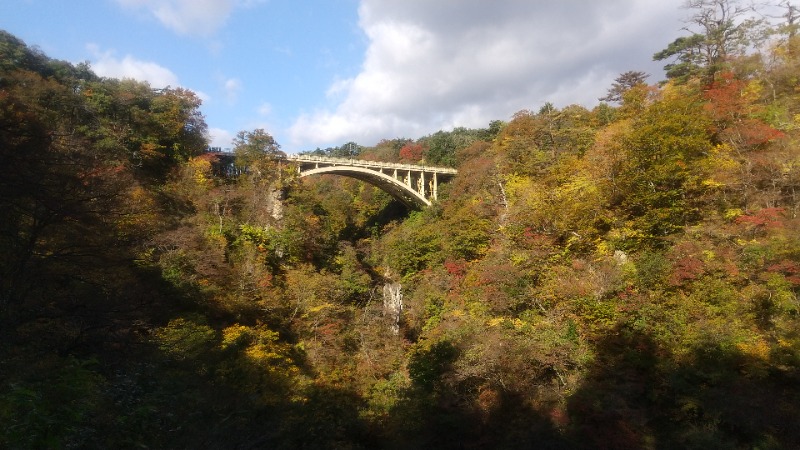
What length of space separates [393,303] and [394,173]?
1260 cm

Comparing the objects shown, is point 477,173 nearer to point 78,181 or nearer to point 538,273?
point 538,273

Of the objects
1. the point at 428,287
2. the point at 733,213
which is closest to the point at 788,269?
the point at 733,213

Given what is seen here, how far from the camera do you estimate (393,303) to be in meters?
20.7

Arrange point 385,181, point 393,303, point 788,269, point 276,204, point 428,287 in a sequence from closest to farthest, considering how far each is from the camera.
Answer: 1. point 788,269
2. point 428,287
3. point 393,303
4. point 276,204
5. point 385,181

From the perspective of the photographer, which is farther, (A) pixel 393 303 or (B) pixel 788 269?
(A) pixel 393 303

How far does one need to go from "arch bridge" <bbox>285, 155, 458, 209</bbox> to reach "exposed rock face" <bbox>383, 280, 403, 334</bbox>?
9152 millimetres

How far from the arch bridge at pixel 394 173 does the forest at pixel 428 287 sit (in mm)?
4214

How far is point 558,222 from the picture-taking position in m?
17.0

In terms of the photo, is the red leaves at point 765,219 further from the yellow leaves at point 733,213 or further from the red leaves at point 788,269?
the red leaves at point 788,269

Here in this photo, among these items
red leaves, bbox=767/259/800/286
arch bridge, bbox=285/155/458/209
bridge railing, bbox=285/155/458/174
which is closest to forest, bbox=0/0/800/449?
red leaves, bbox=767/259/800/286

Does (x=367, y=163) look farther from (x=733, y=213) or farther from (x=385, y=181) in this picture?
(x=733, y=213)

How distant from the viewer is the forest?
7.75 metres

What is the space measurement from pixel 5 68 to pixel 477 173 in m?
21.1

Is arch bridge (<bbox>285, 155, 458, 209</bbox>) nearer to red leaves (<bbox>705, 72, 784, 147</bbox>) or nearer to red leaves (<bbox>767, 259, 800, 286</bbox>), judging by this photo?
red leaves (<bbox>705, 72, 784, 147</bbox>)
